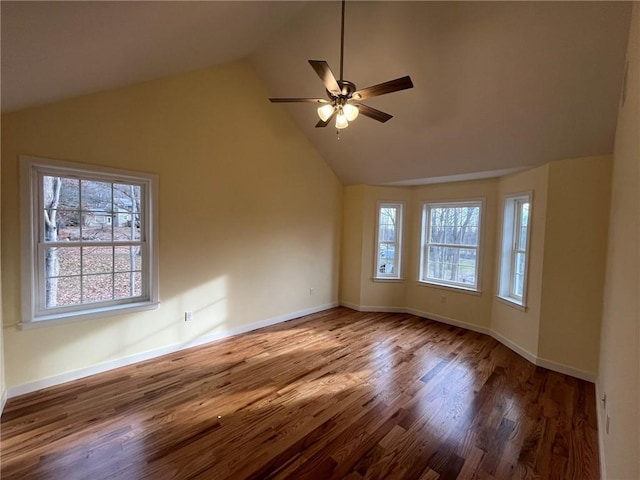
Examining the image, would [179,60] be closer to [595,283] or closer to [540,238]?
[540,238]

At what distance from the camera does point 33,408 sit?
2287 millimetres

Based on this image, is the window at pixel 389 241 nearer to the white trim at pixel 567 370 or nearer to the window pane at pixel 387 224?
the window pane at pixel 387 224

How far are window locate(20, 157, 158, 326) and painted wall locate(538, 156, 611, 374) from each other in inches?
173

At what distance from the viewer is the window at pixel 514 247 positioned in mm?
3682

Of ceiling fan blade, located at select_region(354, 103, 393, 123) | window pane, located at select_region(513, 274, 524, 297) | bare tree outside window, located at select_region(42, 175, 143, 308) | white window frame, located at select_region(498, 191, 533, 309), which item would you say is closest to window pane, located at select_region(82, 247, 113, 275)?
bare tree outside window, located at select_region(42, 175, 143, 308)

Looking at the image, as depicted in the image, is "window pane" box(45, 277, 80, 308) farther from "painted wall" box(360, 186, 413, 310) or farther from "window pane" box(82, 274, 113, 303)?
"painted wall" box(360, 186, 413, 310)

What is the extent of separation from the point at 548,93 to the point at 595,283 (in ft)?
6.36

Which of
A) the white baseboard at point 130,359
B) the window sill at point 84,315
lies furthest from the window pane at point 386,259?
the window sill at point 84,315

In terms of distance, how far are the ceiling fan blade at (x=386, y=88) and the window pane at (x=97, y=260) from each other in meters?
2.86

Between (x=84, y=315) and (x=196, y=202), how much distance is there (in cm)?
158

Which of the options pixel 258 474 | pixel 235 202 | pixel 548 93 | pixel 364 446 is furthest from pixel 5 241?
pixel 548 93

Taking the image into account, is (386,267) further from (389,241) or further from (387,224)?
(387,224)

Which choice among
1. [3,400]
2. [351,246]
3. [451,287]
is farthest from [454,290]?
[3,400]

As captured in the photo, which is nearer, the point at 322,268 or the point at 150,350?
the point at 150,350
